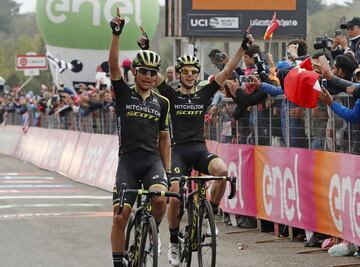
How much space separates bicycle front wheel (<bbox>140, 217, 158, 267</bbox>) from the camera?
898 centimetres

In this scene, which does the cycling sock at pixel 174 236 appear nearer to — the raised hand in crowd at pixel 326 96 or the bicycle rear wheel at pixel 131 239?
the bicycle rear wheel at pixel 131 239

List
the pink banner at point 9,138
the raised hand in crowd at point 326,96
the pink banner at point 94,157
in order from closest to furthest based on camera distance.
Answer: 1. the raised hand in crowd at point 326,96
2. the pink banner at point 94,157
3. the pink banner at point 9,138

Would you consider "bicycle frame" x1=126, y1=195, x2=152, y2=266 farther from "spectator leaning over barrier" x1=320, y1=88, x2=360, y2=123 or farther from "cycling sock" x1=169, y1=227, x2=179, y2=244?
"spectator leaning over barrier" x1=320, y1=88, x2=360, y2=123

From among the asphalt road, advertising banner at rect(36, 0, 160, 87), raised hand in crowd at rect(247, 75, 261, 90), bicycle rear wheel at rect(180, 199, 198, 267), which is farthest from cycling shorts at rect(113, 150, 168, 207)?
advertising banner at rect(36, 0, 160, 87)

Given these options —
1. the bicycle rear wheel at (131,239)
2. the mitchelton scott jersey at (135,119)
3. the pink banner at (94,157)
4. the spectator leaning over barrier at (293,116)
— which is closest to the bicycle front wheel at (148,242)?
the bicycle rear wheel at (131,239)

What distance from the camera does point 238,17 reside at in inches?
1006

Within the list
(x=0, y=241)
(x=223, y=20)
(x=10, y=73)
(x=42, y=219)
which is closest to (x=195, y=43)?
(x=223, y=20)

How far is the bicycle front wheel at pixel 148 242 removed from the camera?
8.98 m

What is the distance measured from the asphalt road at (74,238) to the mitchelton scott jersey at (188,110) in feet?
4.66

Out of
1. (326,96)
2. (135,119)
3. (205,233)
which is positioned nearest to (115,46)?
(135,119)

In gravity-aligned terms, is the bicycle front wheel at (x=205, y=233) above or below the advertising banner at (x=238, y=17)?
below

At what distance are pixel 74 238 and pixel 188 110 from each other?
9.70 ft

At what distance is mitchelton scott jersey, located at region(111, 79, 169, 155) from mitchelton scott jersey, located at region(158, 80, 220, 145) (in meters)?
1.83

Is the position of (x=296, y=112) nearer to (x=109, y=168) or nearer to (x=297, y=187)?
(x=297, y=187)
